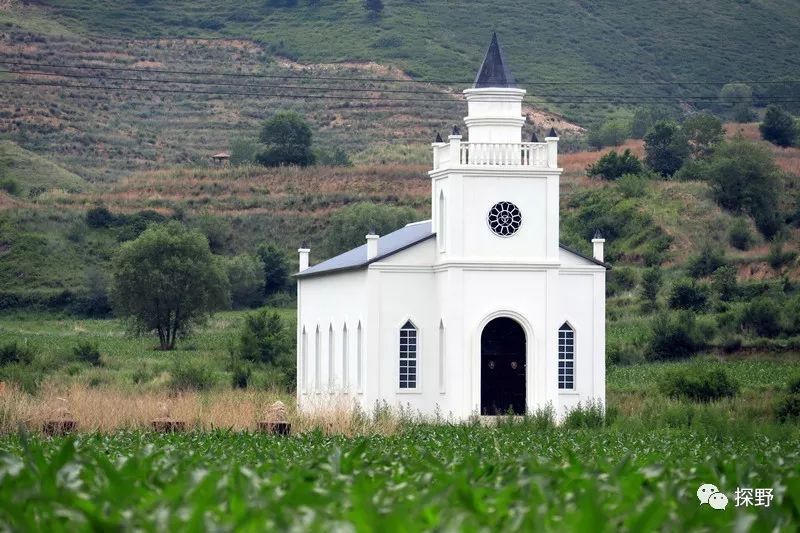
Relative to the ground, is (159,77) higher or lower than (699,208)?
higher

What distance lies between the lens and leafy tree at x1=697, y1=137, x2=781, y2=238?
7625 centimetres

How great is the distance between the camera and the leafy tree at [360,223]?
71.2 metres

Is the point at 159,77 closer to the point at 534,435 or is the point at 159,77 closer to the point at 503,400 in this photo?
the point at 503,400

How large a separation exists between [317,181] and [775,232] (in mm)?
25423

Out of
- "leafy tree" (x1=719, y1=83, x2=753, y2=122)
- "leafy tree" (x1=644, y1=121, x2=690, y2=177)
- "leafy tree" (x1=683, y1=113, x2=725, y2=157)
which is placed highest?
"leafy tree" (x1=719, y1=83, x2=753, y2=122)

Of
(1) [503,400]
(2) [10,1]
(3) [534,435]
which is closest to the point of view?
(3) [534,435]

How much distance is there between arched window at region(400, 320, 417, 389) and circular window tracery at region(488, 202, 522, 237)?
10.9 feet

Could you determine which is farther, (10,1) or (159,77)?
(10,1)

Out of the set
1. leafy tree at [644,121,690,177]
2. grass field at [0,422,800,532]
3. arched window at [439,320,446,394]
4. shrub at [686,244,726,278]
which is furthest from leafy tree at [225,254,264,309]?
grass field at [0,422,800,532]

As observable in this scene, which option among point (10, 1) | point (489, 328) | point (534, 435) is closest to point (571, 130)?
point (10, 1)

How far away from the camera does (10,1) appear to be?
403 feet

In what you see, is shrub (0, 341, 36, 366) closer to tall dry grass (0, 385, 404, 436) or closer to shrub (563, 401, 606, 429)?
tall dry grass (0, 385, 404, 436)

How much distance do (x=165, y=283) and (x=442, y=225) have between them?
80.6 feet

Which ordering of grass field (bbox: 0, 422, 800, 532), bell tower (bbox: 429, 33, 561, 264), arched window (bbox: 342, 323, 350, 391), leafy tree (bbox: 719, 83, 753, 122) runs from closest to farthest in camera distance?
grass field (bbox: 0, 422, 800, 532) < bell tower (bbox: 429, 33, 561, 264) < arched window (bbox: 342, 323, 350, 391) < leafy tree (bbox: 719, 83, 753, 122)
